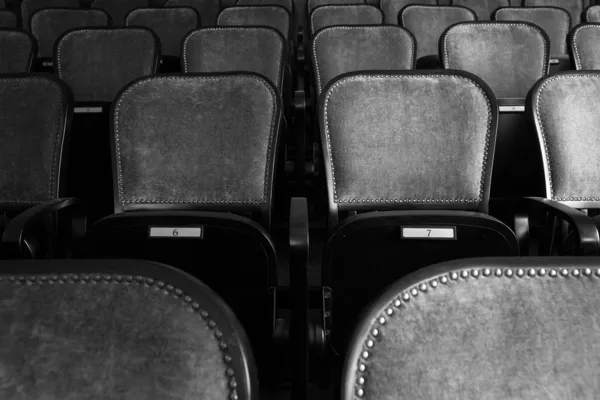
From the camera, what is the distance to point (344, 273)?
591 millimetres

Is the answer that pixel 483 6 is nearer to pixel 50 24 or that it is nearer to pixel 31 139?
pixel 50 24

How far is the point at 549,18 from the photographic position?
Result: 5.52 feet

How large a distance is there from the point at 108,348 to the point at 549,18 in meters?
1.79

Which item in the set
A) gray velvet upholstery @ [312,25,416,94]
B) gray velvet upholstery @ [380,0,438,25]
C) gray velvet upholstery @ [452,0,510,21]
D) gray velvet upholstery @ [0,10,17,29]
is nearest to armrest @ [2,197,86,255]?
gray velvet upholstery @ [312,25,416,94]

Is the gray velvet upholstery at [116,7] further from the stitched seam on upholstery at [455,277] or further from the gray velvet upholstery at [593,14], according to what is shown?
the stitched seam on upholstery at [455,277]

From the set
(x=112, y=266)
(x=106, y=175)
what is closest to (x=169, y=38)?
(x=106, y=175)

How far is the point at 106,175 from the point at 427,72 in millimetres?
562

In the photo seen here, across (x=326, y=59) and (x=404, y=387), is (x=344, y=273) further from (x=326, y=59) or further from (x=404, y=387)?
(x=326, y=59)

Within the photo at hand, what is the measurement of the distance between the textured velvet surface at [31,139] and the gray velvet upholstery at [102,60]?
42 centimetres

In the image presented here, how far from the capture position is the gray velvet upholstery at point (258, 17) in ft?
5.38

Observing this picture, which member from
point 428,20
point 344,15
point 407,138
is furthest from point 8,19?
point 407,138

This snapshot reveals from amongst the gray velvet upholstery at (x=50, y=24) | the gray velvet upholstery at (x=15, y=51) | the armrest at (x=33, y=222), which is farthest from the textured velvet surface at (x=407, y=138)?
the gray velvet upholstery at (x=50, y=24)

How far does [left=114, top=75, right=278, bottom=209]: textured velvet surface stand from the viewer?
2.52ft

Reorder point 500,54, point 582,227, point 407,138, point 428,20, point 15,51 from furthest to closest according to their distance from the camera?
point 428,20 < point 15,51 < point 500,54 < point 407,138 < point 582,227
